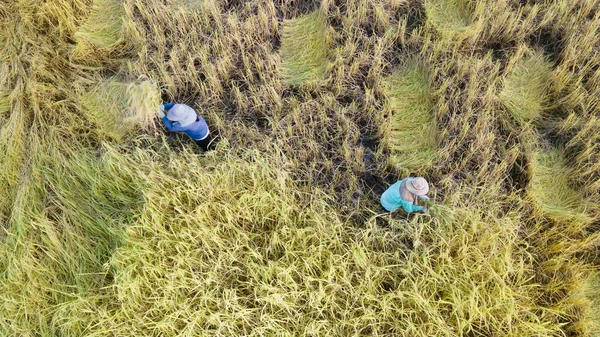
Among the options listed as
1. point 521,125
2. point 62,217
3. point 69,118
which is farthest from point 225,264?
point 521,125

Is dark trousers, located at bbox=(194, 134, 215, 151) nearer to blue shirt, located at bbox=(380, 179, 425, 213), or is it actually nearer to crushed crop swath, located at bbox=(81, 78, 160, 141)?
crushed crop swath, located at bbox=(81, 78, 160, 141)

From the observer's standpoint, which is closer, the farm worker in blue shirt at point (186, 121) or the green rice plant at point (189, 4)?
the farm worker in blue shirt at point (186, 121)

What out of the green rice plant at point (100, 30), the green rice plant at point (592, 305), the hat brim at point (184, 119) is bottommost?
the green rice plant at point (592, 305)

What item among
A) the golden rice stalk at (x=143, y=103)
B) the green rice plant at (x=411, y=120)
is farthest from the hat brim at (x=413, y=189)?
the golden rice stalk at (x=143, y=103)

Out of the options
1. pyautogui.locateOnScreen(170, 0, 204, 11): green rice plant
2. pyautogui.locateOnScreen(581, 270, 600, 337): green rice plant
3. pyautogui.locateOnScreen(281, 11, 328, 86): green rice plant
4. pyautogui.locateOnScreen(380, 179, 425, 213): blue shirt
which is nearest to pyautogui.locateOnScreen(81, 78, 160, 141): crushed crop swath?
pyautogui.locateOnScreen(170, 0, 204, 11): green rice plant

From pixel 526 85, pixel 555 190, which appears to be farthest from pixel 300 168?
pixel 526 85

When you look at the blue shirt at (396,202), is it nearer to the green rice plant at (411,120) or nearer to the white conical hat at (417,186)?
the white conical hat at (417,186)

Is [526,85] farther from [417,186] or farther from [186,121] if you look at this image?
[186,121]
